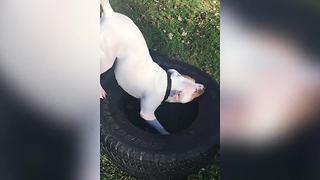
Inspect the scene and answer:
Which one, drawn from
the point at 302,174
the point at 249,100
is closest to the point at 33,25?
the point at 249,100

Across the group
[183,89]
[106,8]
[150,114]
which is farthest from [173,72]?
[106,8]

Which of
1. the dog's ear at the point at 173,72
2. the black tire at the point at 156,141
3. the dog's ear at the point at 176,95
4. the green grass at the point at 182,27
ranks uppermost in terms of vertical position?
the green grass at the point at 182,27

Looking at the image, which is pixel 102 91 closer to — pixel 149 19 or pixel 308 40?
pixel 149 19

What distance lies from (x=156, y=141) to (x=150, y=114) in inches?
3.9

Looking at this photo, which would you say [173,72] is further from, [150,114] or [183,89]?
[150,114]

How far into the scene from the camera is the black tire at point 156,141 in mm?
3531

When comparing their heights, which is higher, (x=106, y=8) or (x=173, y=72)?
(x=106, y=8)

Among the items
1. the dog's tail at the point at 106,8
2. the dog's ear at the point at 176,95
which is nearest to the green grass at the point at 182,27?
the dog's tail at the point at 106,8

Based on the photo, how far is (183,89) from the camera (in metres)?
3.59

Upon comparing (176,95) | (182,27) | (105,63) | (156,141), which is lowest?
(156,141)

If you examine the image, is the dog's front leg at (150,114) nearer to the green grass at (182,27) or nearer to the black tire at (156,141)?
the black tire at (156,141)

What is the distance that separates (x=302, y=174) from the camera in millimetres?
3576

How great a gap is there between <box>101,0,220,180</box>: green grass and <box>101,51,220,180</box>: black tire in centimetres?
6

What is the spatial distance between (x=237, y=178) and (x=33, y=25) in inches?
36.2
